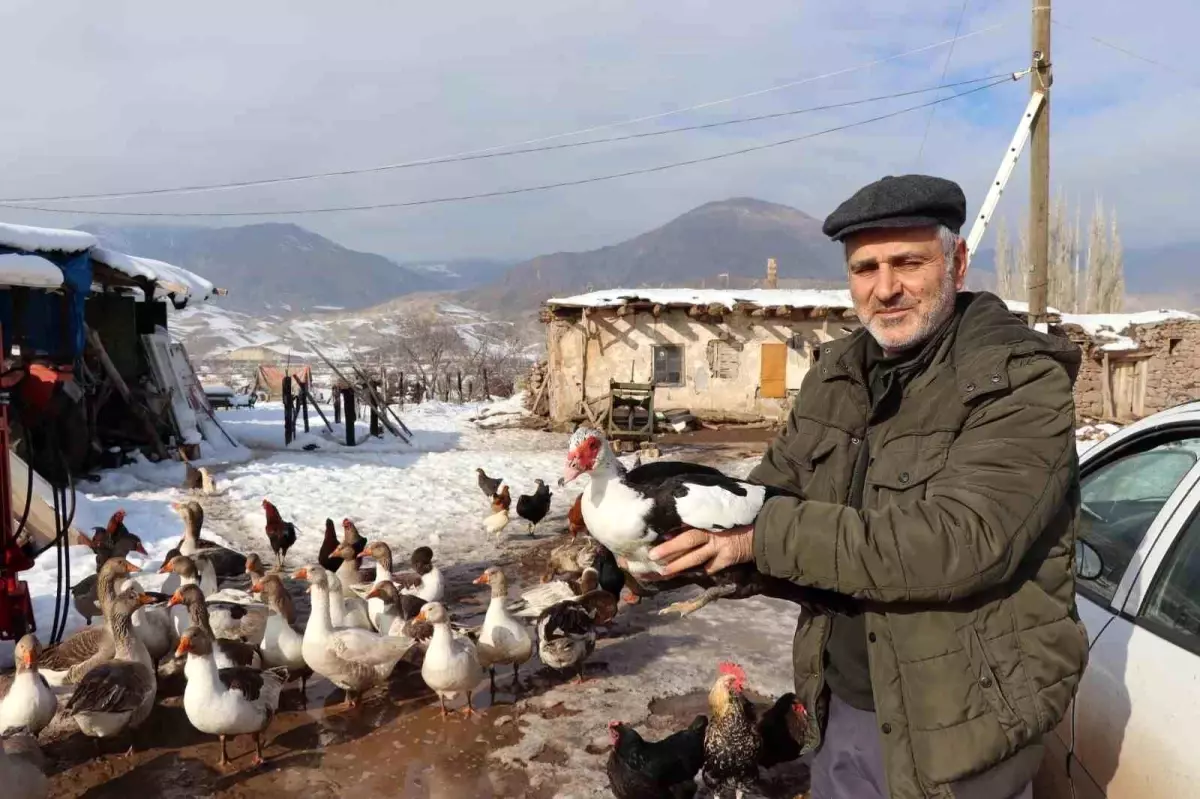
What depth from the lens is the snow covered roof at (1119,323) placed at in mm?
19234

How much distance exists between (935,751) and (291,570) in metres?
8.27

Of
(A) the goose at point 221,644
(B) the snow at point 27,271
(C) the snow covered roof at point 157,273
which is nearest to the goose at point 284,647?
(A) the goose at point 221,644

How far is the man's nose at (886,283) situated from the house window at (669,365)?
1980cm

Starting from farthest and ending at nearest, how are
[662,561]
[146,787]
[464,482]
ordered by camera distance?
[464,482], [146,787], [662,561]

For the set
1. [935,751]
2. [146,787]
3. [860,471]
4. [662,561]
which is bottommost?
[146,787]

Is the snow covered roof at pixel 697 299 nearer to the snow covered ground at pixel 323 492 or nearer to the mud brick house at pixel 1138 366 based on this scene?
the snow covered ground at pixel 323 492

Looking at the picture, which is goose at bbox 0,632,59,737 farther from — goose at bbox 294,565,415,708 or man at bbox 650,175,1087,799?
man at bbox 650,175,1087,799

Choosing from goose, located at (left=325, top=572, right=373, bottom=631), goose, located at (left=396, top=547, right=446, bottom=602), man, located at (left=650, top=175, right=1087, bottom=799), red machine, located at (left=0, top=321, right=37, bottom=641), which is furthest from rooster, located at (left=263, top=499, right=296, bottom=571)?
man, located at (left=650, top=175, right=1087, bottom=799)

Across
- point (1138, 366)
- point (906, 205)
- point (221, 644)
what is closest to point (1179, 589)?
point (906, 205)

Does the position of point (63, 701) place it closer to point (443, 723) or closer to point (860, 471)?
point (443, 723)

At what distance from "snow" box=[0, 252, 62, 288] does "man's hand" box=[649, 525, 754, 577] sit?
1175cm

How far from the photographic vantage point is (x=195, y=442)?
49.7ft

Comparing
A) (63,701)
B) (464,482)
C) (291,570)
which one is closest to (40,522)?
(291,570)

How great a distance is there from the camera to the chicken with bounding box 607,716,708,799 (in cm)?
405
